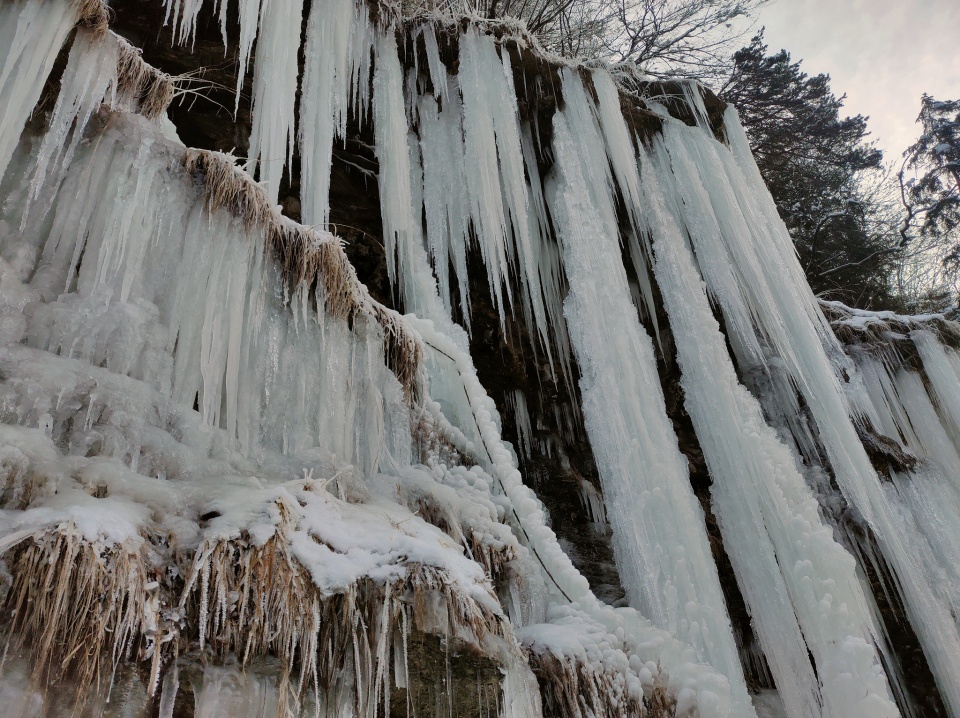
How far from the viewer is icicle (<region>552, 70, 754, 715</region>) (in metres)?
4.53

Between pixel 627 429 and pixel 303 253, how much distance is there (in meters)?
2.89

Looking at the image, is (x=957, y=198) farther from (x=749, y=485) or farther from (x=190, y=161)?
(x=190, y=161)

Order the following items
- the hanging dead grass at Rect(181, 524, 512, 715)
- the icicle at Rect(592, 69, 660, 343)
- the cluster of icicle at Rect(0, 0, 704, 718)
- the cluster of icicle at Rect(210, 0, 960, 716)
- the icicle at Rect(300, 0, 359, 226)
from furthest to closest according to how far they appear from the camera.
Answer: the icicle at Rect(592, 69, 660, 343) → the icicle at Rect(300, 0, 359, 226) → the cluster of icicle at Rect(210, 0, 960, 716) → the hanging dead grass at Rect(181, 524, 512, 715) → the cluster of icicle at Rect(0, 0, 704, 718)

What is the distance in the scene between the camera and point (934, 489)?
8211 millimetres

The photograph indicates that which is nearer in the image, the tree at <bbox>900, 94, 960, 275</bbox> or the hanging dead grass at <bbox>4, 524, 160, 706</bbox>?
the hanging dead grass at <bbox>4, 524, 160, 706</bbox>

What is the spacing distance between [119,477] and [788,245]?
6.90m

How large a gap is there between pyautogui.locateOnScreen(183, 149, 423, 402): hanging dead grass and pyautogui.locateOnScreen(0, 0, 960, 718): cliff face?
18 millimetres

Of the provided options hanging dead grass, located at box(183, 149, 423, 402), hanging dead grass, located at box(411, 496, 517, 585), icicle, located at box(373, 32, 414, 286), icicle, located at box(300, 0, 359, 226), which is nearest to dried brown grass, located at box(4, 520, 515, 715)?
hanging dead grass, located at box(411, 496, 517, 585)

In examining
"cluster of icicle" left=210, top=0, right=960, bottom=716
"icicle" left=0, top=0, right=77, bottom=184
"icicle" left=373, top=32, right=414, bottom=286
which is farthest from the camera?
"icicle" left=373, top=32, right=414, bottom=286

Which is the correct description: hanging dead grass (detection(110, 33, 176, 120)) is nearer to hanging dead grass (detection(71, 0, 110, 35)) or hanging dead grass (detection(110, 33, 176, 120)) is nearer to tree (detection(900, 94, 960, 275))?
hanging dead grass (detection(71, 0, 110, 35))

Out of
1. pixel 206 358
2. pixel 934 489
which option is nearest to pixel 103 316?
pixel 206 358

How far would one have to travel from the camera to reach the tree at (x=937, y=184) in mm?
11703

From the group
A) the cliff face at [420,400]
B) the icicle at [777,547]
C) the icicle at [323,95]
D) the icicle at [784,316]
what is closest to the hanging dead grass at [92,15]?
the cliff face at [420,400]

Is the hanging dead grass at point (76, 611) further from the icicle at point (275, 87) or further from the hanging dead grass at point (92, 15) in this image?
the icicle at point (275, 87)
